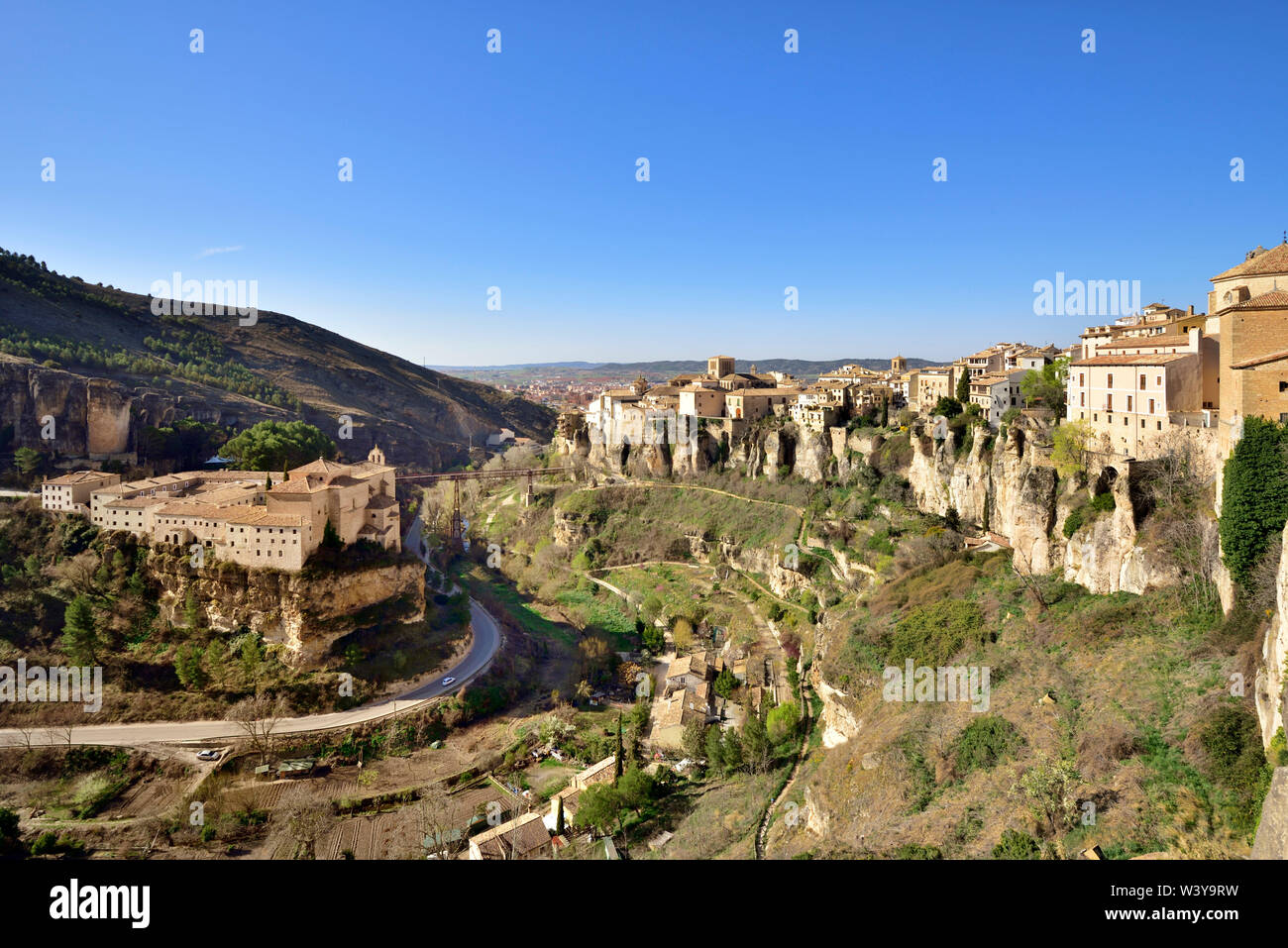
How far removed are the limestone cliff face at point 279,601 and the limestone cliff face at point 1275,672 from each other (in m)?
26.5

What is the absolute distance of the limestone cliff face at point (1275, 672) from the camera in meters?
10.6

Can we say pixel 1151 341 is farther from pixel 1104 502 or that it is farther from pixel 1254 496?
pixel 1254 496

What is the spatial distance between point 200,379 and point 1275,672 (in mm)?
71471

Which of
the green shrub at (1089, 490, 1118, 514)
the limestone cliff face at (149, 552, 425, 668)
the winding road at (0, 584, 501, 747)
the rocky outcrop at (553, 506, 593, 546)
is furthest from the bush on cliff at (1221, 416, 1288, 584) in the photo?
the rocky outcrop at (553, 506, 593, 546)

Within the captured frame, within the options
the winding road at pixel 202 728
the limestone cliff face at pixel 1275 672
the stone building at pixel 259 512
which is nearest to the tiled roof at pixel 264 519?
the stone building at pixel 259 512

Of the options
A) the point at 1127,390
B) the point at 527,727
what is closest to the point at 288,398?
the point at 527,727

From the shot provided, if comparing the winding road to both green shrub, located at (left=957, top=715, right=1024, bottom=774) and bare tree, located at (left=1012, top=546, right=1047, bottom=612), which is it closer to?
green shrub, located at (left=957, top=715, right=1024, bottom=774)

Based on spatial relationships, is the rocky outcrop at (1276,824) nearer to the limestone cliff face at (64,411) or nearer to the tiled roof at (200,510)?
the tiled roof at (200,510)

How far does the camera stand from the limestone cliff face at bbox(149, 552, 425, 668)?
86.8 ft

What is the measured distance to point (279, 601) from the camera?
26578mm
